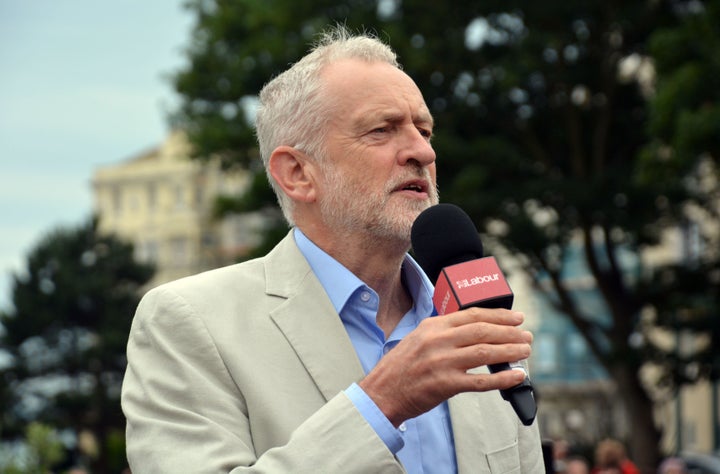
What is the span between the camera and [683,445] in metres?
43.8

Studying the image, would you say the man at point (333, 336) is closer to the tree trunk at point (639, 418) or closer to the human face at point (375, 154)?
the human face at point (375, 154)

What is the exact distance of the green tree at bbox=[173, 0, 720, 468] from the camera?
2327 cm

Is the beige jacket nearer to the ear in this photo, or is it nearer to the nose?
the ear

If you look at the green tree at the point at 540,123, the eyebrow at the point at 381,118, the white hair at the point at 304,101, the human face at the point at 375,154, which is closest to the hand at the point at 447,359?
the human face at the point at 375,154

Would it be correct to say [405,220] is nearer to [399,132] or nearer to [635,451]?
[399,132]

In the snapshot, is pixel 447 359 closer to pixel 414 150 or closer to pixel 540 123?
pixel 414 150

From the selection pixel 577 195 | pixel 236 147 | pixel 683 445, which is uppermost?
pixel 236 147

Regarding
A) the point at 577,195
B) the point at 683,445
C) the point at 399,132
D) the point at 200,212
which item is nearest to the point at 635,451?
the point at 577,195

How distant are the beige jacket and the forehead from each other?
409 millimetres

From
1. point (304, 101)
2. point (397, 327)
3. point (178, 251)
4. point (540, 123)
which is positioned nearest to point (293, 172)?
point (304, 101)

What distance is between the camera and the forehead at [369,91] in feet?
10.6

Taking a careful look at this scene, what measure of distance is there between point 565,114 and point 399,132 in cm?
2234

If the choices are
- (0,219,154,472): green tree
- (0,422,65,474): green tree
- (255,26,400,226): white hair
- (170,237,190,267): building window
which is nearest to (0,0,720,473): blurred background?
(0,422,65,474): green tree

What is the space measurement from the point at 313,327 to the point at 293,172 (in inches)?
22.1
